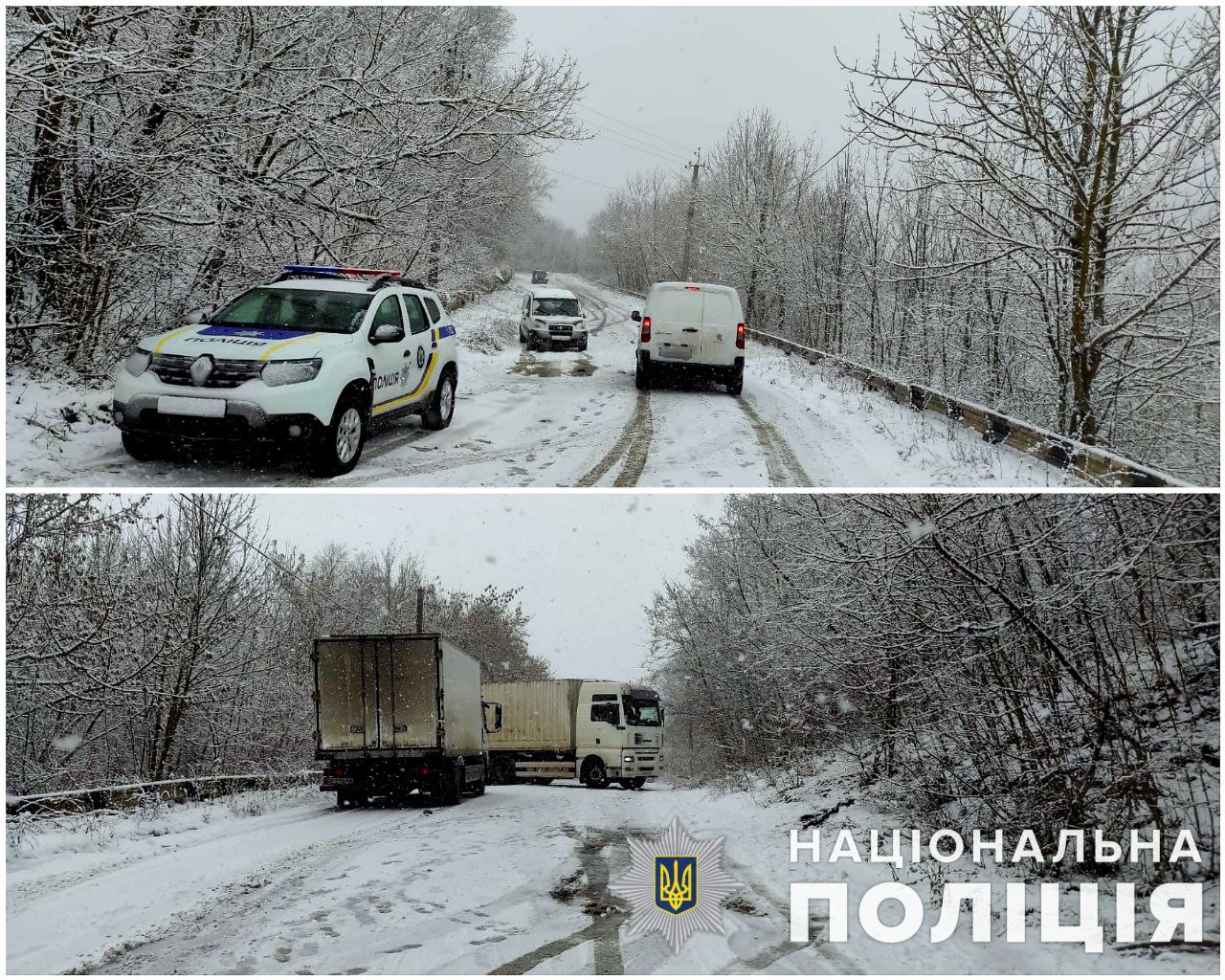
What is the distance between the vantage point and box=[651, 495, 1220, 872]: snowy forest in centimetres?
657

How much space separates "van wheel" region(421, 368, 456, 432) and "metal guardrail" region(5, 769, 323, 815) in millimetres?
6070

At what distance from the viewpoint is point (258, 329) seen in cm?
1105

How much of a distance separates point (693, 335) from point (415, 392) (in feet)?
22.4

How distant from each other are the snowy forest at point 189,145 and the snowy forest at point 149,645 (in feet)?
9.15

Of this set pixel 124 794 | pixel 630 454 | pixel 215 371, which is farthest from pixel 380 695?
pixel 215 371

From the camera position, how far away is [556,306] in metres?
29.9

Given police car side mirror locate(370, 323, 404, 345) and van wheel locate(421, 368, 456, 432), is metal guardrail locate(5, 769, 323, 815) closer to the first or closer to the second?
police car side mirror locate(370, 323, 404, 345)

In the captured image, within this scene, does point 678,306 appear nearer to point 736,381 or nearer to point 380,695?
point 736,381

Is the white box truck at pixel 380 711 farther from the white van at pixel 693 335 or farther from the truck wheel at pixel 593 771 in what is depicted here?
the truck wheel at pixel 593 771

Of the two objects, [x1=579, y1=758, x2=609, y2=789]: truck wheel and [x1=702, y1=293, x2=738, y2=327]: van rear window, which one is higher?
[x1=702, y1=293, x2=738, y2=327]: van rear window

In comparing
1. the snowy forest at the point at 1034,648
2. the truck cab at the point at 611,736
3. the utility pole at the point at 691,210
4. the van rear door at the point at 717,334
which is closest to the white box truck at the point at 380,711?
the snowy forest at the point at 1034,648

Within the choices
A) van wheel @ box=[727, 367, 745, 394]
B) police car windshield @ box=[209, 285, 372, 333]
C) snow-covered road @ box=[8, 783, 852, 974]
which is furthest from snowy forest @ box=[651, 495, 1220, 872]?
van wheel @ box=[727, 367, 745, 394]

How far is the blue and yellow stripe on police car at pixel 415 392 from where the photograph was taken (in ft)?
39.3

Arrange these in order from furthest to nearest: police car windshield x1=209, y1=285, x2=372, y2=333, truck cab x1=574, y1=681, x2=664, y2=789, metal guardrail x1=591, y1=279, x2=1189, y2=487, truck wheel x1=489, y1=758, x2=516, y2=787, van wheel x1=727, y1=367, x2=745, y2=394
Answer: truck wheel x1=489, y1=758, x2=516, y2=787 → truck cab x1=574, y1=681, x2=664, y2=789 → van wheel x1=727, y1=367, x2=745, y2=394 → police car windshield x1=209, y1=285, x2=372, y2=333 → metal guardrail x1=591, y1=279, x2=1189, y2=487
